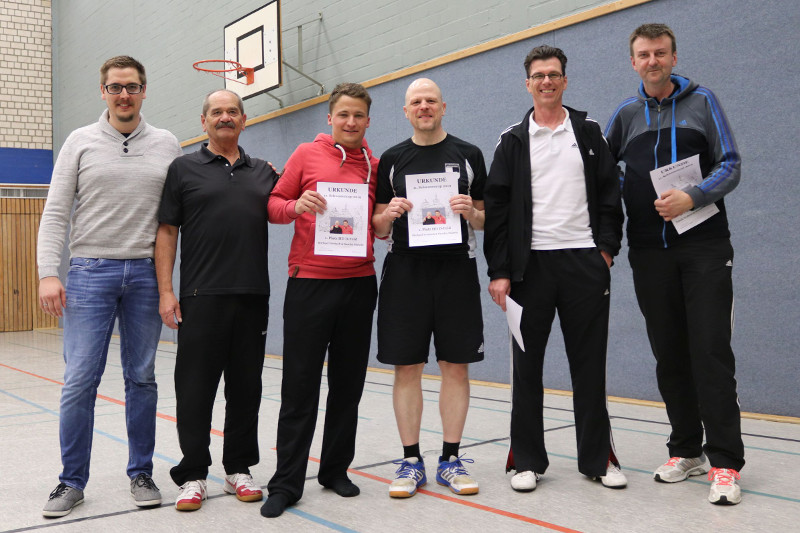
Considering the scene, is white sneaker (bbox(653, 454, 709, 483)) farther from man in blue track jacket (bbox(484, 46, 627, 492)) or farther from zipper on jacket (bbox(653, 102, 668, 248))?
zipper on jacket (bbox(653, 102, 668, 248))

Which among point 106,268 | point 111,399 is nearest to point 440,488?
point 106,268

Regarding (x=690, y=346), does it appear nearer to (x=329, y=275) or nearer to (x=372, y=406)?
(x=329, y=275)

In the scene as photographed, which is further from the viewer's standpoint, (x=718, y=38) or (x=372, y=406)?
(x=372, y=406)

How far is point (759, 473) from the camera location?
9.91ft

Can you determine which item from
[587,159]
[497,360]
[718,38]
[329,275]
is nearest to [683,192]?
[587,159]

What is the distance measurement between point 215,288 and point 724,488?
6.90 feet

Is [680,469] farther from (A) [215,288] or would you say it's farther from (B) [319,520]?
(A) [215,288]

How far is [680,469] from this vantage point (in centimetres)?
295

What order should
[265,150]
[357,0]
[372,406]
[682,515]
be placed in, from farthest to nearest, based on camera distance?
1. [265,150]
2. [357,0]
3. [372,406]
4. [682,515]

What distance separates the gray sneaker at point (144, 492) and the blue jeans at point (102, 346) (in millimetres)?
36

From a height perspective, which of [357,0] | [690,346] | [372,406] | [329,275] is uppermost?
[357,0]

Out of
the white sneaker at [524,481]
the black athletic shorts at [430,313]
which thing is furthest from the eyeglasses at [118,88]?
the white sneaker at [524,481]

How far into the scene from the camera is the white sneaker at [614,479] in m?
2.81

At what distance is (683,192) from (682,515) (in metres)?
1.24
